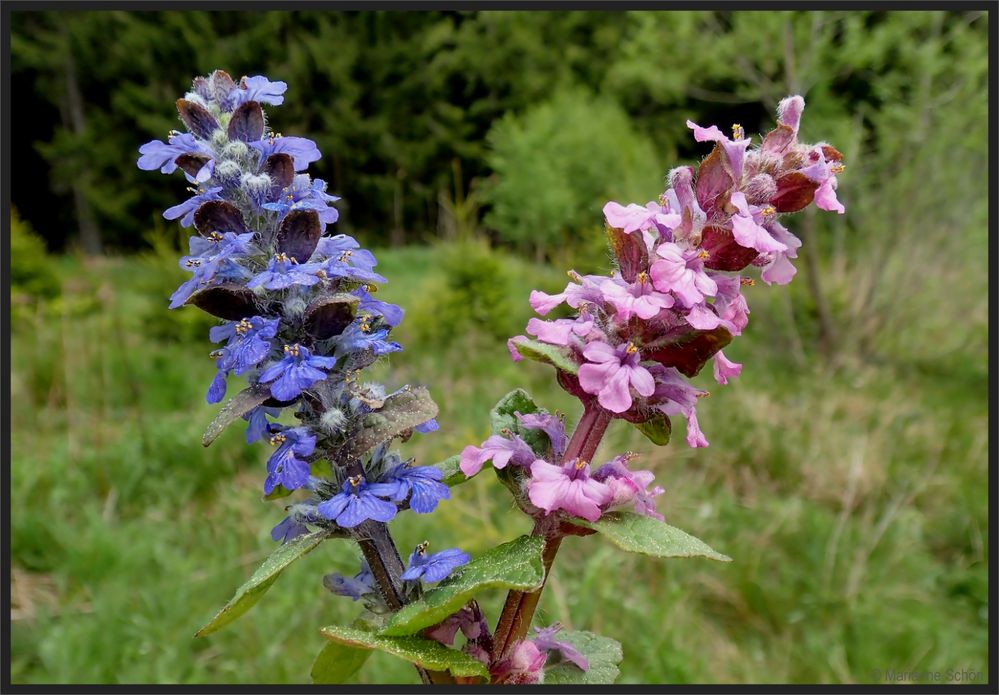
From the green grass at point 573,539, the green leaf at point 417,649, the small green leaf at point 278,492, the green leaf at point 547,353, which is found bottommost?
the green grass at point 573,539

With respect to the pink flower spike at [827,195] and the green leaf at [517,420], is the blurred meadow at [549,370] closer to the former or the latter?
the green leaf at [517,420]

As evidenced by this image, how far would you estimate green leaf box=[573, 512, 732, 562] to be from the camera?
21.1 inches

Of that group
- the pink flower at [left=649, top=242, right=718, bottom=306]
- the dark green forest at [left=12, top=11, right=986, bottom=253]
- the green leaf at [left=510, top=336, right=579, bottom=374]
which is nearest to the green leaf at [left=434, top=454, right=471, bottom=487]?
the green leaf at [left=510, top=336, right=579, bottom=374]

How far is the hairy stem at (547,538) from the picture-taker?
0.62 metres

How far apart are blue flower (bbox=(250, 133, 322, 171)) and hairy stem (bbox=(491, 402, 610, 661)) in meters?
0.31

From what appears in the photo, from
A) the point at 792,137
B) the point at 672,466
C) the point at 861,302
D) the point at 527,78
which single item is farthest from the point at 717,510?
the point at 527,78

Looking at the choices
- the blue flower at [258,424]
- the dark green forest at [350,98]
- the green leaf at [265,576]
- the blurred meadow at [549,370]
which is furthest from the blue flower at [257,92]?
the dark green forest at [350,98]

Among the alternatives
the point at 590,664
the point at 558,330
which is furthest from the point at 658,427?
the point at 590,664

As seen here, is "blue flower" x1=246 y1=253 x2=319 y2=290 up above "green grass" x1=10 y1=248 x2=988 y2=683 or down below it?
above

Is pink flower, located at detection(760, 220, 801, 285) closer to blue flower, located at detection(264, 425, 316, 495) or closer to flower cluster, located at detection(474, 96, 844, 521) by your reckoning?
flower cluster, located at detection(474, 96, 844, 521)

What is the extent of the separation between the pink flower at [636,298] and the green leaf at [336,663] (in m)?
0.39

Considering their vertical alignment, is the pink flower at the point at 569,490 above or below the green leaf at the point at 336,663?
above

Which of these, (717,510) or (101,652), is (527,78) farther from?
(101,652)

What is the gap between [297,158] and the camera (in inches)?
25.0
